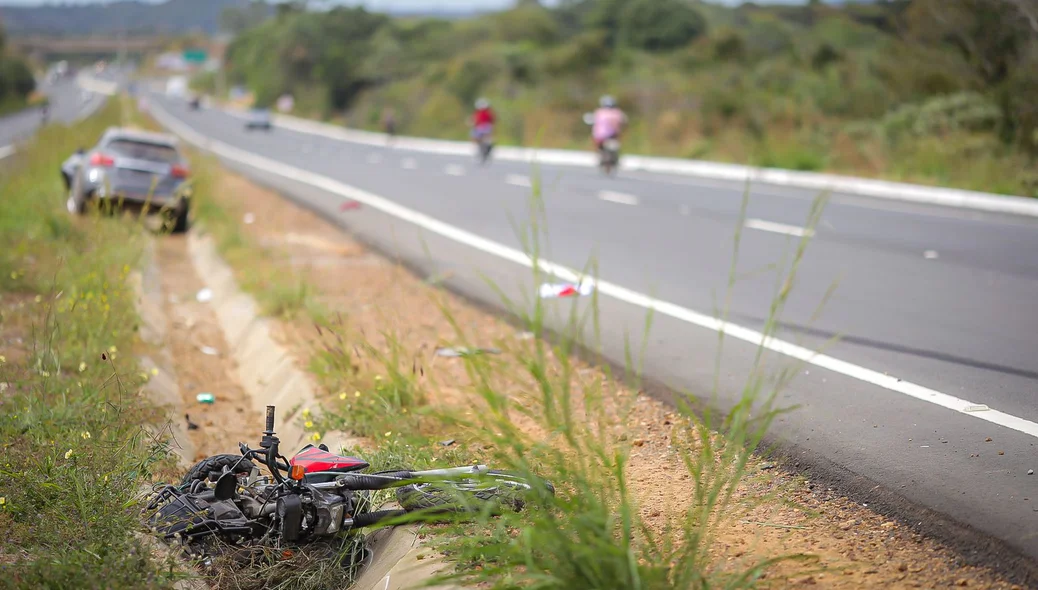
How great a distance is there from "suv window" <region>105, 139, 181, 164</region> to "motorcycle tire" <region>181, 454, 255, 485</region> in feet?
44.1

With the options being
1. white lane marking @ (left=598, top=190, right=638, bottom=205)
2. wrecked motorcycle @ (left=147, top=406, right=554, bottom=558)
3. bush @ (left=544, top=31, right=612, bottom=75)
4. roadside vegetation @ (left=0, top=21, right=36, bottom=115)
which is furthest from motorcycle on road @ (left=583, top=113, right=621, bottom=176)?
roadside vegetation @ (left=0, top=21, right=36, bottom=115)

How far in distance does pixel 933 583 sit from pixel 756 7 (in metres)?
97.2

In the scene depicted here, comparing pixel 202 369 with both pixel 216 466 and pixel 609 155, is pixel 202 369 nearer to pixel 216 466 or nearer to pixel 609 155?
pixel 216 466

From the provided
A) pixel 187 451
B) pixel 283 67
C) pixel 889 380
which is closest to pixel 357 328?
pixel 187 451

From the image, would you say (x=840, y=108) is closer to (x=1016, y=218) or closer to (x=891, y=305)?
(x=1016, y=218)

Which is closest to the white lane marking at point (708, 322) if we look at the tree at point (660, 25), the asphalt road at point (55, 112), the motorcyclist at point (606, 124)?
the motorcyclist at point (606, 124)

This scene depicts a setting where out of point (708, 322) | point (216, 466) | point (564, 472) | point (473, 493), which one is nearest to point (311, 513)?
point (216, 466)

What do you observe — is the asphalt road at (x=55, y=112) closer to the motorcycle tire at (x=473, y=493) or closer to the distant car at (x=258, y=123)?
the distant car at (x=258, y=123)

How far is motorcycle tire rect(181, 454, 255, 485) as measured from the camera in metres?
4.82

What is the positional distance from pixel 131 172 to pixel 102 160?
1.54ft

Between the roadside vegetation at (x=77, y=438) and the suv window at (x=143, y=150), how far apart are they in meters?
7.26

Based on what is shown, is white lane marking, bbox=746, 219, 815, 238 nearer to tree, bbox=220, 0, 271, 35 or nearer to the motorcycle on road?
the motorcycle on road

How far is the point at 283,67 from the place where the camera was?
94125mm

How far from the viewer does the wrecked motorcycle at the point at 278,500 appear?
4.55 m
